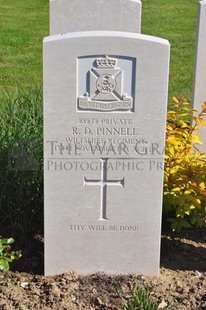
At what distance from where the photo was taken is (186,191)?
4.32 meters

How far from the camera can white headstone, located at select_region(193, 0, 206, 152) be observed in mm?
4723

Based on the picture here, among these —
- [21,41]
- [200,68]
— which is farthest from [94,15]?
[21,41]

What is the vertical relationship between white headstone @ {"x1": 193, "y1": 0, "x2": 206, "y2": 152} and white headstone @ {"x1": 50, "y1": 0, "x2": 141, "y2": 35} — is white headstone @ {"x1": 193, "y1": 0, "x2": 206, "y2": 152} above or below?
below

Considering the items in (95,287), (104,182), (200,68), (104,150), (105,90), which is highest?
(200,68)

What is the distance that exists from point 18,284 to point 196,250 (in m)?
1.27

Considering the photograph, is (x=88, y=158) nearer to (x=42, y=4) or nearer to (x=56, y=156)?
(x=56, y=156)

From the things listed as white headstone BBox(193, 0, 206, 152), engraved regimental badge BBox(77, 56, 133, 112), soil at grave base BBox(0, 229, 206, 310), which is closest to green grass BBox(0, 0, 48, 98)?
white headstone BBox(193, 0, 206, 152)

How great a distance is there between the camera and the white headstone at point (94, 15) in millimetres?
4824

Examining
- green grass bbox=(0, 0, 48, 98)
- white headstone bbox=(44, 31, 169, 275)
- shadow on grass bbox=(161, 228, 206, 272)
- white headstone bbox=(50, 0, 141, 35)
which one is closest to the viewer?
white headstone bbox=(44, 31, 169, 275)

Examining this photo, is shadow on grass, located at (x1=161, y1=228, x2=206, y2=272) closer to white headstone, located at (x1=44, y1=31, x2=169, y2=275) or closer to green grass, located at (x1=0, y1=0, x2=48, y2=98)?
white headstone, located at (x1=44, y1=31, x2=169, y2=275)

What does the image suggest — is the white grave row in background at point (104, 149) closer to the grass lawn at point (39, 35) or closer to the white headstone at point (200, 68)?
the white headstone at point (200, 68)

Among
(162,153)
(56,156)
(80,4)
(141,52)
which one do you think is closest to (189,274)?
(162,153)

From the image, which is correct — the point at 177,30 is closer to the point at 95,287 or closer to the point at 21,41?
the point at 21,41

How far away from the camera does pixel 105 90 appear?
362 cm
